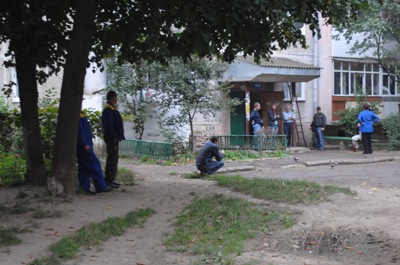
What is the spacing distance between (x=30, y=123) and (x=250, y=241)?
481 cm

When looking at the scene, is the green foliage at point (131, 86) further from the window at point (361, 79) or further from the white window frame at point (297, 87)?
the window at point (361, 79)

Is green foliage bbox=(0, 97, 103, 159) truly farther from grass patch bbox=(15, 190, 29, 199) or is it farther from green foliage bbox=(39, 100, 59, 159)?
grass patch bbox=(15, 190, 29, 199)

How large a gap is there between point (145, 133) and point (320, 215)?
43.5 feet

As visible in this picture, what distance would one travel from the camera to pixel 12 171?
10289 mm

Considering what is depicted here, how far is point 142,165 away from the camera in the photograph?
1639cm

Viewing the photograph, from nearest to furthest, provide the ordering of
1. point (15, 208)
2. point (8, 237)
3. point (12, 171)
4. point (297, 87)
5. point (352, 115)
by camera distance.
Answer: point (8, 237) < point (15, 208) < point (12, 171) < point (352, 115) < point (297, 87)

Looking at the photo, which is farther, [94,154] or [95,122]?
[95,122]

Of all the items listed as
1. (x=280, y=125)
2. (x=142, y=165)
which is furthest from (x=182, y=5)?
(x=280, y=125)

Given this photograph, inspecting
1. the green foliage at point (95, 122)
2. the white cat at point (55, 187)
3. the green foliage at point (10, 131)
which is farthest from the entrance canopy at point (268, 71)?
the white cat at point (55, 187)

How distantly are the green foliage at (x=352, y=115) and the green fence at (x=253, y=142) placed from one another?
17.0 feet

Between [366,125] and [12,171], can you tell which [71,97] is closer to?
[12,171]

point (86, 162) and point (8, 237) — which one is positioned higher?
point (86, 162)

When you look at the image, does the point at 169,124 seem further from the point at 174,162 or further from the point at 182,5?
the point at 182,5

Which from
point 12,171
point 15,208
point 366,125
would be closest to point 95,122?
point 12,171
